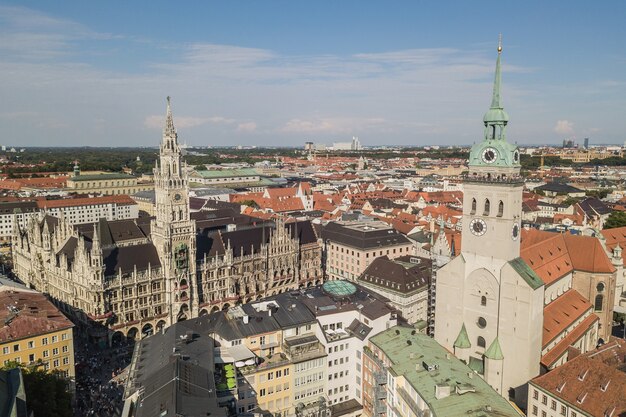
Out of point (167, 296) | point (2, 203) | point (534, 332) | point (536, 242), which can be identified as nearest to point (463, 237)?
point (534, 332)

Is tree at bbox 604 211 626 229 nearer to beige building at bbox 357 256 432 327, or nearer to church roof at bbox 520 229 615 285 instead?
church roof at bbox 520 229 615 285

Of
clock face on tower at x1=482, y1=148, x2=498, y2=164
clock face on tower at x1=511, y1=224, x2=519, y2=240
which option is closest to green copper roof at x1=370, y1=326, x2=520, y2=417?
clock face on tower at x1=511, y1=224, x2=519, y2=240

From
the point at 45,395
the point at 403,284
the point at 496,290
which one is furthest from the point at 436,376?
the point at 45,395

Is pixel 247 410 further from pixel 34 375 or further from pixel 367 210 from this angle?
pixel 367 210

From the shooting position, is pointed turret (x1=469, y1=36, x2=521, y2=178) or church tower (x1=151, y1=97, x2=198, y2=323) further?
church tower (x1=151, y1=97, x2=198, y2=323)

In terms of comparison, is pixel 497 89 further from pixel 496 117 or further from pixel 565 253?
pixel 565 253

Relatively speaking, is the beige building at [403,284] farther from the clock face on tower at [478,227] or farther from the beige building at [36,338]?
the beige building at [36,338]
